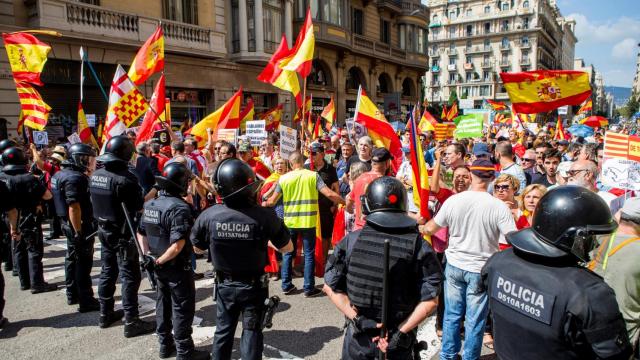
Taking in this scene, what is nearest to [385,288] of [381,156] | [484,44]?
[381,156]

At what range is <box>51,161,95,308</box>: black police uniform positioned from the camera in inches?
203

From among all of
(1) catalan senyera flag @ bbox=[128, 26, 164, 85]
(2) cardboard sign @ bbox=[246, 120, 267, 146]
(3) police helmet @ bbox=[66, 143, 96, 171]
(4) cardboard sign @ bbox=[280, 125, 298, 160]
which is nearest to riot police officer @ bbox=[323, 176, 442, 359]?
(3) police helmet @ bbox=[66, 143, 96, 171]

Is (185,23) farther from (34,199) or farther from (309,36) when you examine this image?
(34,199)

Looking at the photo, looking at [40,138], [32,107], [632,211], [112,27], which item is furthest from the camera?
[112,27]

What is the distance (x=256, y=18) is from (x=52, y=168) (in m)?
14.2

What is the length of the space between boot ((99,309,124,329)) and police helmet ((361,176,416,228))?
12.3 feet

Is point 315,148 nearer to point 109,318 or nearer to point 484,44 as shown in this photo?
point 109,318

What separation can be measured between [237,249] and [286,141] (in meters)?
4.05

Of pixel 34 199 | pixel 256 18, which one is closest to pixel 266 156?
pixel 34 199

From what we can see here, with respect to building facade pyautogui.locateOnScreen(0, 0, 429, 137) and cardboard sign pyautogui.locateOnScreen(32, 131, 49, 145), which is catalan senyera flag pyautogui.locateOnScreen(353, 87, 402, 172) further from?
building facade pyautogui.locateOnScreen(0, 0, 429, 137)

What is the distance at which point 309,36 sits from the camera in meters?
8.34

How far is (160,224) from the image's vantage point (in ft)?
12.9

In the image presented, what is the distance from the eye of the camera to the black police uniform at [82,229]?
16.9ft

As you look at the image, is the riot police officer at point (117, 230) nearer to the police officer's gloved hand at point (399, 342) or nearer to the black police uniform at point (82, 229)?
the black police uniform at point (82, 229)
